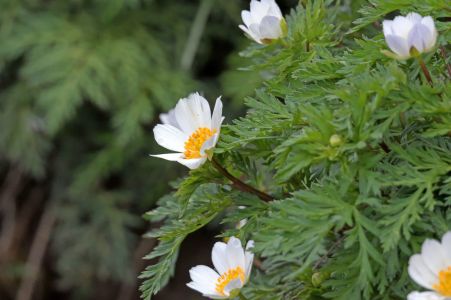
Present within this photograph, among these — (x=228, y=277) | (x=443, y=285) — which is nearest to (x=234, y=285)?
(x=228, y=277)

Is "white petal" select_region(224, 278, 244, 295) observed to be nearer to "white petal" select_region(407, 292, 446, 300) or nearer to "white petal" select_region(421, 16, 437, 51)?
"white petal" select_region(407, 292, 446, 300)

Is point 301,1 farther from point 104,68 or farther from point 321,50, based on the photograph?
point 104,68

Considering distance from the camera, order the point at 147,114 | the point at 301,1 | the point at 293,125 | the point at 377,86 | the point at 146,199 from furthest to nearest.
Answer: the point at 146,199 → the point at 147,114 → the point at 301,1 → the point at 293,125 → the point at 377,86

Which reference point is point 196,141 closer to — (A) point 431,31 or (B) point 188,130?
(B) point 188,130

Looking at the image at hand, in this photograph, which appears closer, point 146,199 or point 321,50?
point 321,50

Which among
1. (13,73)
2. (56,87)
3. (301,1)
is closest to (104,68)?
(56,87)

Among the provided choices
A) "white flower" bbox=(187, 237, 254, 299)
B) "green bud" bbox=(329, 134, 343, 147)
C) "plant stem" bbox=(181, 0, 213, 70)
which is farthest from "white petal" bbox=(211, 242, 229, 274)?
"plant stem" bbox=(181, 0, 213, 70)

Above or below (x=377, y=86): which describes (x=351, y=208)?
below
